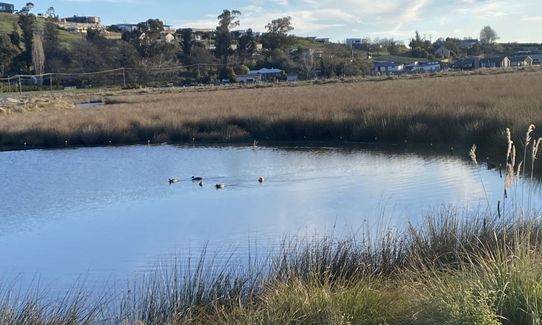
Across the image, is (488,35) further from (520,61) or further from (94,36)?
(94,36)

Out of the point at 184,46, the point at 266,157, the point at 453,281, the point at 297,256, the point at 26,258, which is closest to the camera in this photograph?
the point at 453,281

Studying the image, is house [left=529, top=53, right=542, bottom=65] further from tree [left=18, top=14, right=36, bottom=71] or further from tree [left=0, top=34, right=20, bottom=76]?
tree [left=0, top=34, right=20, bottom=76]

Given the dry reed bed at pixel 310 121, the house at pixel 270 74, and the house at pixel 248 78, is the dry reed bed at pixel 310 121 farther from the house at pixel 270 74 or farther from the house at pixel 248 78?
the house at pixel 270 74

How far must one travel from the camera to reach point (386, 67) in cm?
8144

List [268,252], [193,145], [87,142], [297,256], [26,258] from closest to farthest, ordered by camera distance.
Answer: [297,256]
[268,252]
[26,258]
[193,145]
[87,142]

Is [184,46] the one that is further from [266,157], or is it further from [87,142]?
[266,157]

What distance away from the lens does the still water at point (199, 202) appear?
8.70 metres

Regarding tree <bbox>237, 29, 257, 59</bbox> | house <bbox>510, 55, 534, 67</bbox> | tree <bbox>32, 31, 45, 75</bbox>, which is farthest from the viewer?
tree <bbox>237, 29, 257, 59</bbox>

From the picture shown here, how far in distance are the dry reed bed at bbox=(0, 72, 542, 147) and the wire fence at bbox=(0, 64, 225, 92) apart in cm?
4459

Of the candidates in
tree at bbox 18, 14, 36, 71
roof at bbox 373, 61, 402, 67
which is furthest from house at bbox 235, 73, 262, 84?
tree at bbox 18, 14, 36, 71

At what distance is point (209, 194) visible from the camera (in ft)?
42.8

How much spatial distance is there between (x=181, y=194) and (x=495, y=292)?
995 cm

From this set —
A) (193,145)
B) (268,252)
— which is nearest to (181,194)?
(268,252)

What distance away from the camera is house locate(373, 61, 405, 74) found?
261ft
